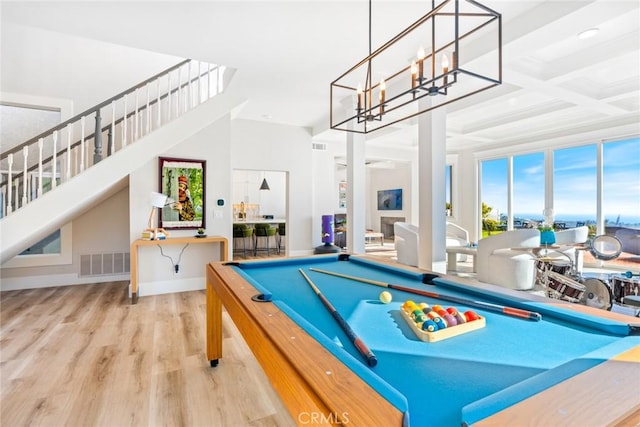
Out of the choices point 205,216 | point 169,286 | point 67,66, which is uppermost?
point 67,66

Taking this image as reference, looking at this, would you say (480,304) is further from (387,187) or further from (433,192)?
(387,187)

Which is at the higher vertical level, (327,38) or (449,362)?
(327,38)

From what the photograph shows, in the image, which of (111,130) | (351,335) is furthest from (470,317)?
(111,130)

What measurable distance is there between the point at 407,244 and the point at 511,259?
1.62 meters

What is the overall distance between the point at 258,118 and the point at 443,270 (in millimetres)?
4703

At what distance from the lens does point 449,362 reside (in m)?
0.97

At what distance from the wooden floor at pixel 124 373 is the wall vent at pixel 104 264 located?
1316 mm

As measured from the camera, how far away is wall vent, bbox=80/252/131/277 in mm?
4961

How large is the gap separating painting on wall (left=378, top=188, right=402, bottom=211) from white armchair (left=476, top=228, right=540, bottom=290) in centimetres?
644

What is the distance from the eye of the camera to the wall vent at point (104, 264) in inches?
195

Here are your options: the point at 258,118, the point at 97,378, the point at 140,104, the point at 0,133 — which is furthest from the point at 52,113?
the point at 97,378

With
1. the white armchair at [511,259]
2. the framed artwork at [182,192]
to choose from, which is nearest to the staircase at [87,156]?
the framed artwork at [182,192]

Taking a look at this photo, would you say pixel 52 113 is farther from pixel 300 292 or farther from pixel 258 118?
pixel 300 292

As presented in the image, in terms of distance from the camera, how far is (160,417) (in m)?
1.78
